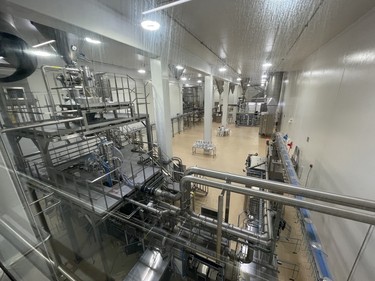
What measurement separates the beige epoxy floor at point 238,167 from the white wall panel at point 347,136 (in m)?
0.36

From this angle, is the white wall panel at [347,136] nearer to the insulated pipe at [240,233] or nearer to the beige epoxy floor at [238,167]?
the beige epoxy floor at [238,167]

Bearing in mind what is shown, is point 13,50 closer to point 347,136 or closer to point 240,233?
point 240,233

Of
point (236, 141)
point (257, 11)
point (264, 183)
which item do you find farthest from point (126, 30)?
point (236, 141)

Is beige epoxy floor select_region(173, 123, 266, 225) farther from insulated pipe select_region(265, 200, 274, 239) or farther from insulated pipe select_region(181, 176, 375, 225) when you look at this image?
insulated pipe select_region(181, 176, 375, 225)

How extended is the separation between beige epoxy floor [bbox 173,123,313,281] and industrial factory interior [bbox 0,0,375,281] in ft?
0.16

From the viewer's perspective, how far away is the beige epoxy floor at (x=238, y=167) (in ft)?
7.00

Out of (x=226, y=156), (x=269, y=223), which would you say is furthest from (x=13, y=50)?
(x=226, y=156)

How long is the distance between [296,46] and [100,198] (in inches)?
182

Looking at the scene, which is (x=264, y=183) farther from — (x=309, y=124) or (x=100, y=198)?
(x=309, y=124)

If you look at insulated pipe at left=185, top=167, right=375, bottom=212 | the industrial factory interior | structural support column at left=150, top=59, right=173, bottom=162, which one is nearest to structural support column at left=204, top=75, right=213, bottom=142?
the industrial factory interior

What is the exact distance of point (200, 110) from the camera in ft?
45.4

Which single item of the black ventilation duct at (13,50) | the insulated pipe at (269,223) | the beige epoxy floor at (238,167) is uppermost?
the black ventilation duct at (13,50)

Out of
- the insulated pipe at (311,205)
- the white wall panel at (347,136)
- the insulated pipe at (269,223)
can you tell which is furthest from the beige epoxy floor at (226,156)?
the insulated pipe at (311,205)

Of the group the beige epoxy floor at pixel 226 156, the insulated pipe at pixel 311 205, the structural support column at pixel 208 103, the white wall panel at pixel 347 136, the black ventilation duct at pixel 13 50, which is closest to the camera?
the insulated pipe at pixel 311 205
